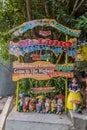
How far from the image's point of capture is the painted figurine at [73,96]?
11.6ft

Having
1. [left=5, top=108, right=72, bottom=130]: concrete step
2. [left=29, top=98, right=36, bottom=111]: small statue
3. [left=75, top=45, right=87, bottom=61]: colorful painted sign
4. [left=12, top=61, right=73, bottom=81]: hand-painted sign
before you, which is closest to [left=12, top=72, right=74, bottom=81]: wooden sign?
[left=12, top=61, right=73, bottom=81]: hand-painted sign

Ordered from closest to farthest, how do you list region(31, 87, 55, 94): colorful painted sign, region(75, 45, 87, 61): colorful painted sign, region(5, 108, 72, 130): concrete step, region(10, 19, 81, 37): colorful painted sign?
region(5, 108, 72, 130): concrete step, region(10, 19, 81, 37): colorful painted sign, region(31, 87, 55, 94): colorful painted sign, region(75, 45, 87, 61): colorful painted sign

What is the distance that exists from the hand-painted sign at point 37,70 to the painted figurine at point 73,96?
17 centimetres

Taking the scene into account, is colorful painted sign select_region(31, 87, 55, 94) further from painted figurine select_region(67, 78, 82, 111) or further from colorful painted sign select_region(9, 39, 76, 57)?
colorful painted sign select_region(9, 39, 76, 57)

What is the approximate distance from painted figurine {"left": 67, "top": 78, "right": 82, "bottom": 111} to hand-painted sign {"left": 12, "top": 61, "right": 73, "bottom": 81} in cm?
17

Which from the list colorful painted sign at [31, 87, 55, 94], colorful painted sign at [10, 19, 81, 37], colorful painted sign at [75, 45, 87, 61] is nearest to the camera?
colorful painted sign at [10, 19, 81, 37]

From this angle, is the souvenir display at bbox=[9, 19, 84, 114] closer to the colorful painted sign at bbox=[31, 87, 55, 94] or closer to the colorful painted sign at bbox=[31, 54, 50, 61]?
the colorful painted sign at bbox=[31, 54, 50, 61]

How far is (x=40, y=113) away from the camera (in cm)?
363

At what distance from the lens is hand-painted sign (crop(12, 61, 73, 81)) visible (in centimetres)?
356

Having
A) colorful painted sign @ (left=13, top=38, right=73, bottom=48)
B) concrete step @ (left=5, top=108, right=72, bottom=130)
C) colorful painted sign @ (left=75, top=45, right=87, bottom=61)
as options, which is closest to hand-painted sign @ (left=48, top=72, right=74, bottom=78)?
colorful painted sign @ (left=13, top=38, right=73, bottom=48)

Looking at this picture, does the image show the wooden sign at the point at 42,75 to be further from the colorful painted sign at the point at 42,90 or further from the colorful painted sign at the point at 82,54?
the colorful painted sign at the point at 82,54

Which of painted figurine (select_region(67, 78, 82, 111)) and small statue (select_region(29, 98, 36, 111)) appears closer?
painted figurine (select_region(67, 78, 82, 111))

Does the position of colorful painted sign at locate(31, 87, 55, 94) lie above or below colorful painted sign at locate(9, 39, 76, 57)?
below

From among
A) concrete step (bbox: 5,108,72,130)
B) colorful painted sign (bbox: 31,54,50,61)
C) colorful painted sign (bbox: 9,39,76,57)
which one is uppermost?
colorful painted sign (bbox: 9,39,76,57)
